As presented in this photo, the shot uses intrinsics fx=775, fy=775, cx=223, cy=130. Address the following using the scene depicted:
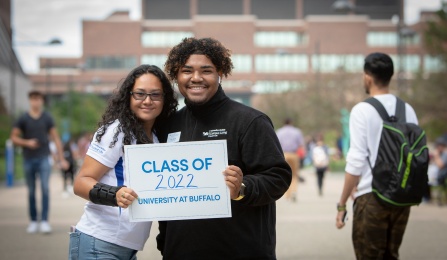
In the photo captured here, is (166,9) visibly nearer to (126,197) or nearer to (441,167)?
(441,167)

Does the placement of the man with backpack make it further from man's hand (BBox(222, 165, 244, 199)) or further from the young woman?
man's hand (BBox(222, 165, 244, 199))

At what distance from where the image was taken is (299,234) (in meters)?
11.0

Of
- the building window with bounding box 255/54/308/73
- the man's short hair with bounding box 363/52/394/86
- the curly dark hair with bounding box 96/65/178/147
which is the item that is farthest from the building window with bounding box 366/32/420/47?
the curly dark hair with bounding box 96/65/178/147

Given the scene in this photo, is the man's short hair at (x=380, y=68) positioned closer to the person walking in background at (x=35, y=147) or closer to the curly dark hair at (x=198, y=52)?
the curly dark hair at (x=198, y=52)

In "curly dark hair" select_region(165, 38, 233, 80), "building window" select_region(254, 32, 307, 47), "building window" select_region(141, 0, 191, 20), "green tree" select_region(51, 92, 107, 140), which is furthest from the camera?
"building window" select_region(141, 0, 191, 20)

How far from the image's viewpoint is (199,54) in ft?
13.0

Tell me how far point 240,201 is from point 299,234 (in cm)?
738

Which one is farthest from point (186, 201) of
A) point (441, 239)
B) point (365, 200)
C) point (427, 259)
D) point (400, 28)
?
point (400, 28)

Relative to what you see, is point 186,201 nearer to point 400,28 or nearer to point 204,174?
point 204,174

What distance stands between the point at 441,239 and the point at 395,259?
5.50 metres

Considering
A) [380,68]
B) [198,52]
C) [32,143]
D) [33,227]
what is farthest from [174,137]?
[33,227]

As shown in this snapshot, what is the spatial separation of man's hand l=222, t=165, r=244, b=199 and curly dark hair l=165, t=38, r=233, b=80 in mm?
642

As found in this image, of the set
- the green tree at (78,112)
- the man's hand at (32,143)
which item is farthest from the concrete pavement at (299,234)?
the green tree at (78,112)

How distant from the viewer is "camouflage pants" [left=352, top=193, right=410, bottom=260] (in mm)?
5156
